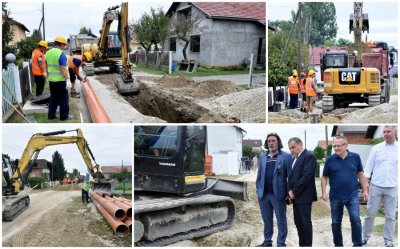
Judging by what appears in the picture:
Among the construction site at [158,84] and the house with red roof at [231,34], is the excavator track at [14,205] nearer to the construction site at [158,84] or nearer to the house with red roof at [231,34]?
the construction site at [158,84]

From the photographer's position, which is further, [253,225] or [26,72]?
[26,72]

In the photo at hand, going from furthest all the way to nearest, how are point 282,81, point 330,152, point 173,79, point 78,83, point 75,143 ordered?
point 173,79, point 282,81, point 78,83, point 75,143, point 330,152

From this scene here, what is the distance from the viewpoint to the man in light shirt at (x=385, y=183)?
5.95 m

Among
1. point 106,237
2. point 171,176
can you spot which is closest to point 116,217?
point 106,237

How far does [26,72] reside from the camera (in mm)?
12328

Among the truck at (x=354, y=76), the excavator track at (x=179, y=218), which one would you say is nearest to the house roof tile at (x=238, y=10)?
the truck at (x=354, y=76)

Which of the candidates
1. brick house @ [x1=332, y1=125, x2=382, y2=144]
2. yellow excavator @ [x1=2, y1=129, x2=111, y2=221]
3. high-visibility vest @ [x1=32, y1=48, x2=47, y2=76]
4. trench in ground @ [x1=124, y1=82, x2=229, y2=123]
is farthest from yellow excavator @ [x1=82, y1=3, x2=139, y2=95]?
brick house @ [x1=332, y1=125, x2=382, y2=144]

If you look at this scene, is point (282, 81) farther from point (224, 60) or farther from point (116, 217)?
point (116, 217)

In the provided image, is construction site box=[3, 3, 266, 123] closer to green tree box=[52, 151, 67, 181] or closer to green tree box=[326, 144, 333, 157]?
green tree box=[52, 151, 67, 181]

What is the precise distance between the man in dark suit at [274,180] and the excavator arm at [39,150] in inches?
99.6

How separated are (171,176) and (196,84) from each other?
33.2ft

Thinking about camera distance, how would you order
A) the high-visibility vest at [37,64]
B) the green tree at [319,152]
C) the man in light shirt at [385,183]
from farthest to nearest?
the high-visibility vest at [37,64] → the green tree at [319,152] → the man in light shirt at [385,183]

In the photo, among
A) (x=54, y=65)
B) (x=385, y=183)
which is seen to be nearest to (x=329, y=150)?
(x=385, y=183)

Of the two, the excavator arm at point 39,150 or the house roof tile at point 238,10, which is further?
the house roof tile at point 238,10
